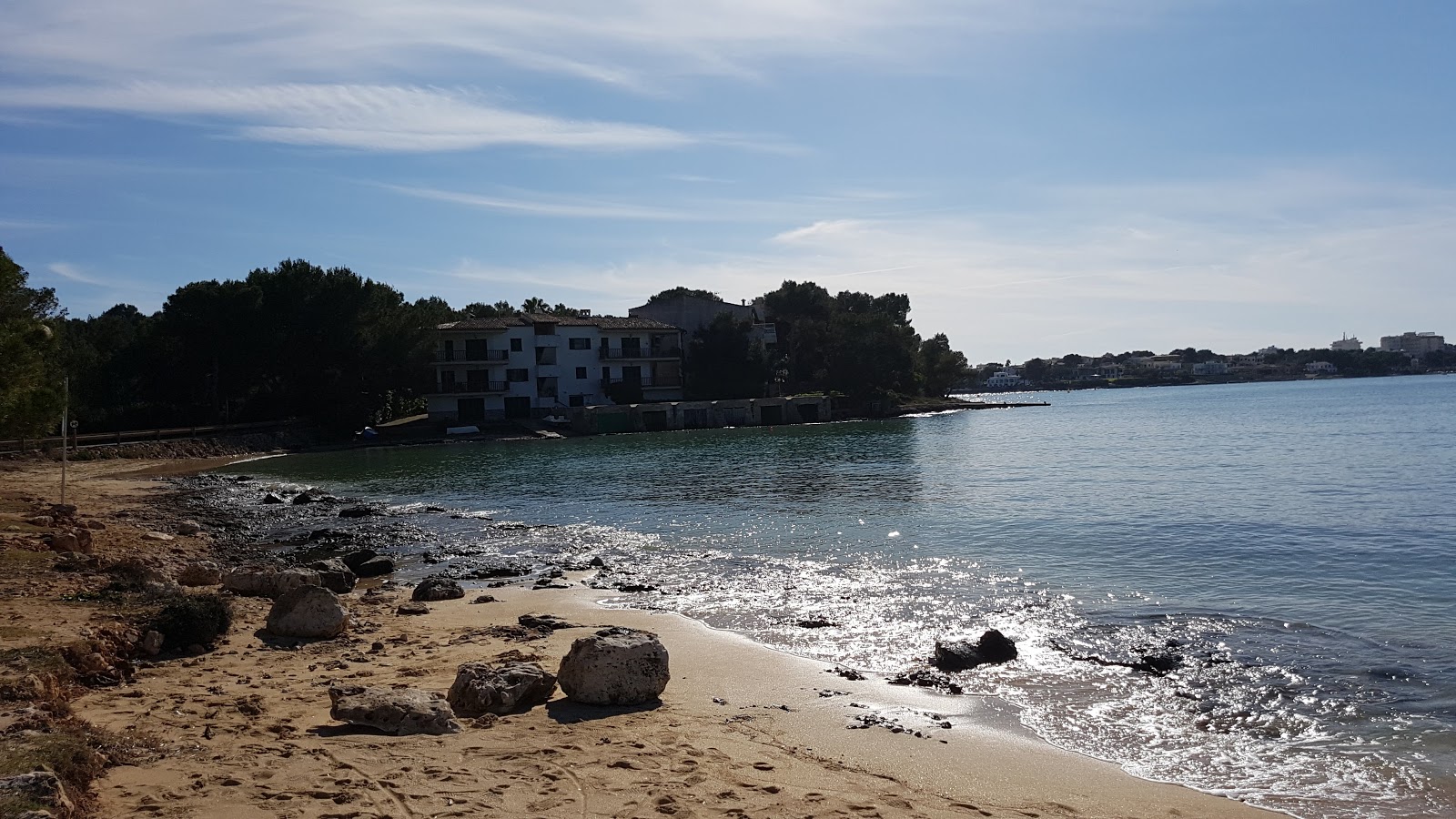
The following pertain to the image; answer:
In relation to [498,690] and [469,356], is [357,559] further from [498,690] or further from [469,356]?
[469,356]

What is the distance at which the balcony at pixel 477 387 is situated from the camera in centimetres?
8188

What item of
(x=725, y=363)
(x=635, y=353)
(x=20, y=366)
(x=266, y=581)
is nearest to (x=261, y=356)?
(x=635, y=353)

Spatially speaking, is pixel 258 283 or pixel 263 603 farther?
pixel 258 283

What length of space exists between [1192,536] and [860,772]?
1711 centimetres

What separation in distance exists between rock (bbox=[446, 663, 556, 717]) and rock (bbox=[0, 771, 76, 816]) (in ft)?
11.9

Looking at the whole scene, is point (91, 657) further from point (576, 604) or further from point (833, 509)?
point (833, 509)

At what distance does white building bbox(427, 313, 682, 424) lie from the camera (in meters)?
82.6

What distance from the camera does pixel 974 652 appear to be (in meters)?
11.4

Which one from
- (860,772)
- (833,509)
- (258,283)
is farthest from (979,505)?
(258,283)

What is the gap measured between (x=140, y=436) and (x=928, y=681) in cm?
6179

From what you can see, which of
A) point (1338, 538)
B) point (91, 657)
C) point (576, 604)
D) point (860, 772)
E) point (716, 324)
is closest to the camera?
point (860, 772)

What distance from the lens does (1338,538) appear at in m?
21.2

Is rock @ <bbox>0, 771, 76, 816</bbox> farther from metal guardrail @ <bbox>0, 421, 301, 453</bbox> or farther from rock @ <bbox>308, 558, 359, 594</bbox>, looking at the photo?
metal guardrail @ <bbox>0, 421, 301, 453</bbox>

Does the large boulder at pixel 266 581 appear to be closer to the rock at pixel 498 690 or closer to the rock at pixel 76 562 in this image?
the rock at pixel 76 562
